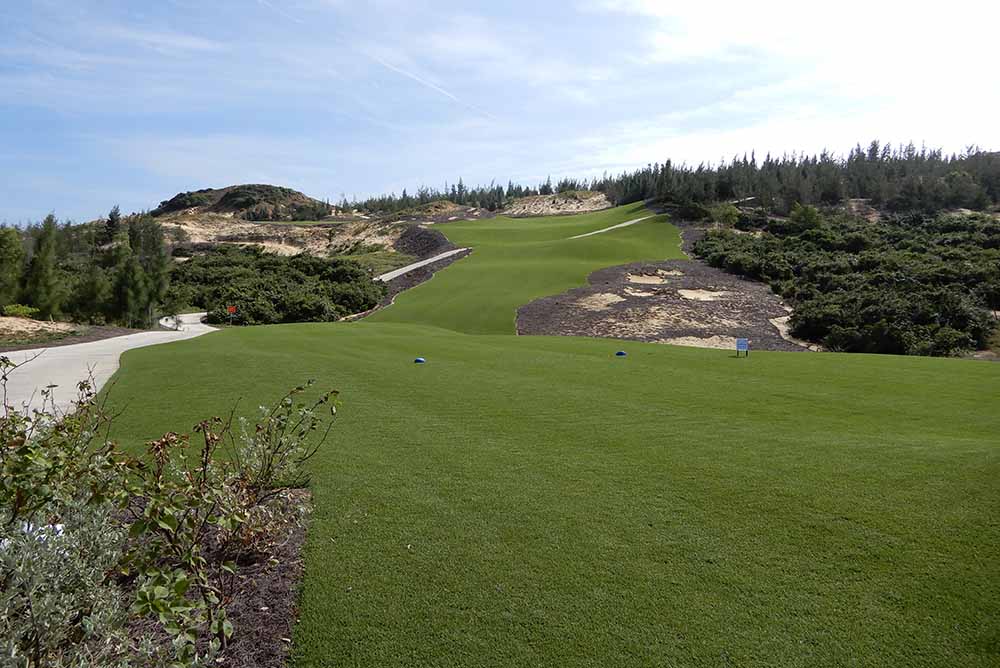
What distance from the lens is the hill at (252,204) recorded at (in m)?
Answer: 112

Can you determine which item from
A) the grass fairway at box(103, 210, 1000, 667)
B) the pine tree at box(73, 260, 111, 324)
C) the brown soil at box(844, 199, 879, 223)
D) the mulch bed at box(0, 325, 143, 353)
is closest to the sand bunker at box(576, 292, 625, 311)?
the grass fairway at box(103, 210, 1000, 667)

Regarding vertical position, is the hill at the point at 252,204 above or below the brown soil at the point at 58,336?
above

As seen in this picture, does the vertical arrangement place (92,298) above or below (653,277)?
above

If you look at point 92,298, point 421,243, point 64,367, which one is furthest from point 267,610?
point 421,243

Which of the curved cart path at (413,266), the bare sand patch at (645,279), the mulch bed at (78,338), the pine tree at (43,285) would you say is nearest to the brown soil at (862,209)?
the bare sand patch at (645,279)

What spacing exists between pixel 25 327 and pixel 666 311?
27815mm

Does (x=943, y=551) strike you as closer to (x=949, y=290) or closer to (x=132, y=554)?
(x=132, y=554)

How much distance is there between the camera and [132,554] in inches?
132

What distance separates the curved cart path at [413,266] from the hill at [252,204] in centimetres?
6551

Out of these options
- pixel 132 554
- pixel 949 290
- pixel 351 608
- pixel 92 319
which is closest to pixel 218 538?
pixel 351 608

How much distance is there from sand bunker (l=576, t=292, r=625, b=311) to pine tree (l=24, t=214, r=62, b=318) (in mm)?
26680

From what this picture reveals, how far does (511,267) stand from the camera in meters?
44.1

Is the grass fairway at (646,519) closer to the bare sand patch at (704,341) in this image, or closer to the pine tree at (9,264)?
the bare sand patch at (704,341)

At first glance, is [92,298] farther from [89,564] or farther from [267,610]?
[89,564]
